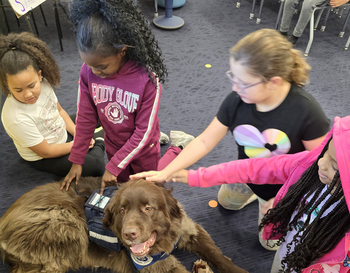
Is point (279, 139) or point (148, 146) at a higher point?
point (279, 139)

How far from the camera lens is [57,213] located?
1.46m

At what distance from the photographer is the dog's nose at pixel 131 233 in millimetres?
1167

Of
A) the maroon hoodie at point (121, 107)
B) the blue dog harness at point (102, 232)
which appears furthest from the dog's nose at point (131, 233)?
the maroon hoodie at point (121, 107)

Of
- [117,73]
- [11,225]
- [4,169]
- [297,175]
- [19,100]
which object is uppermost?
[117,73]

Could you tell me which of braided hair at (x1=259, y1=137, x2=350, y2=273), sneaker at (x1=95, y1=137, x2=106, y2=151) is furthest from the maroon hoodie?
braided hair at (x1=259, y1=137, x2=350, y2=273)

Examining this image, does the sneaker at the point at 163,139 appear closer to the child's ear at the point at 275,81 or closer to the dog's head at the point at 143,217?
the dog's head at the point at 143,217

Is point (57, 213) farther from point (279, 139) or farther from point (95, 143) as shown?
point (279, 139)

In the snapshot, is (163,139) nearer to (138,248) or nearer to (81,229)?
(81,229)

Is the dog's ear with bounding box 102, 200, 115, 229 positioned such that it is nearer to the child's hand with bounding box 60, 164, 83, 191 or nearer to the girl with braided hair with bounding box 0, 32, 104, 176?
the child's hand with bounding box 60, 164, 83, 191

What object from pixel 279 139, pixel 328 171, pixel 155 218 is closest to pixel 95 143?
pixel 155 218

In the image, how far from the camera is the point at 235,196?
72.9 inches

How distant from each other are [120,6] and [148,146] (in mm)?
795

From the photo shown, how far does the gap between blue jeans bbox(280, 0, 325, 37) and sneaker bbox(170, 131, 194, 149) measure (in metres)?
2.24

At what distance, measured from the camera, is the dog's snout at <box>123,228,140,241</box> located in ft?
3.83
